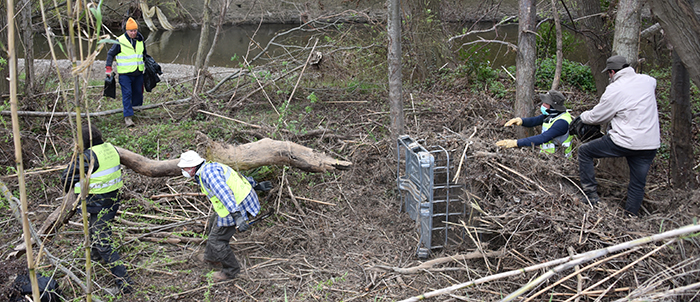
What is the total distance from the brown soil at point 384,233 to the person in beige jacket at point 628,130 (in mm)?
184

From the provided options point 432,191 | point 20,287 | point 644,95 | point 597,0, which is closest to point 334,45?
→ point 597,0

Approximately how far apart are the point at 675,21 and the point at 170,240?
17.6 feet

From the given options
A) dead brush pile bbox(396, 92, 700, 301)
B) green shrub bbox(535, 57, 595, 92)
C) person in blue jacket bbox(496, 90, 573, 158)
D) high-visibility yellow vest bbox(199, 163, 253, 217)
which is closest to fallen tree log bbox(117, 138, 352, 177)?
high-visibility yellow vest bbox(199, 163, 253, 217)

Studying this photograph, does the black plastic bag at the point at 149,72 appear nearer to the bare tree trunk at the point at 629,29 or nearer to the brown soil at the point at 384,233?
the brown soil at the point at 384,233

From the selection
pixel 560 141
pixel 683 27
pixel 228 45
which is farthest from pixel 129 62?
pixel 228 45

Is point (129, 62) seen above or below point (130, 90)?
above

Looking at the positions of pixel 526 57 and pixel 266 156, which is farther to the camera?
pixel 526 57

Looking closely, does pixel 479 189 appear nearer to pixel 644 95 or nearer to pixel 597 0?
pixel 644 95

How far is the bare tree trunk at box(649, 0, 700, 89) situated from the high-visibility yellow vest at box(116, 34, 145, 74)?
692cm

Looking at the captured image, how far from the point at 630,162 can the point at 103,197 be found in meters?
4.98

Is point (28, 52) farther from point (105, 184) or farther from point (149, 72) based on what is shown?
point (105, 184)

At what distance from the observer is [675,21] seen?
405 centimetres

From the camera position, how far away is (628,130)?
4.29 metres

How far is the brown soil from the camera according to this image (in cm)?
384
